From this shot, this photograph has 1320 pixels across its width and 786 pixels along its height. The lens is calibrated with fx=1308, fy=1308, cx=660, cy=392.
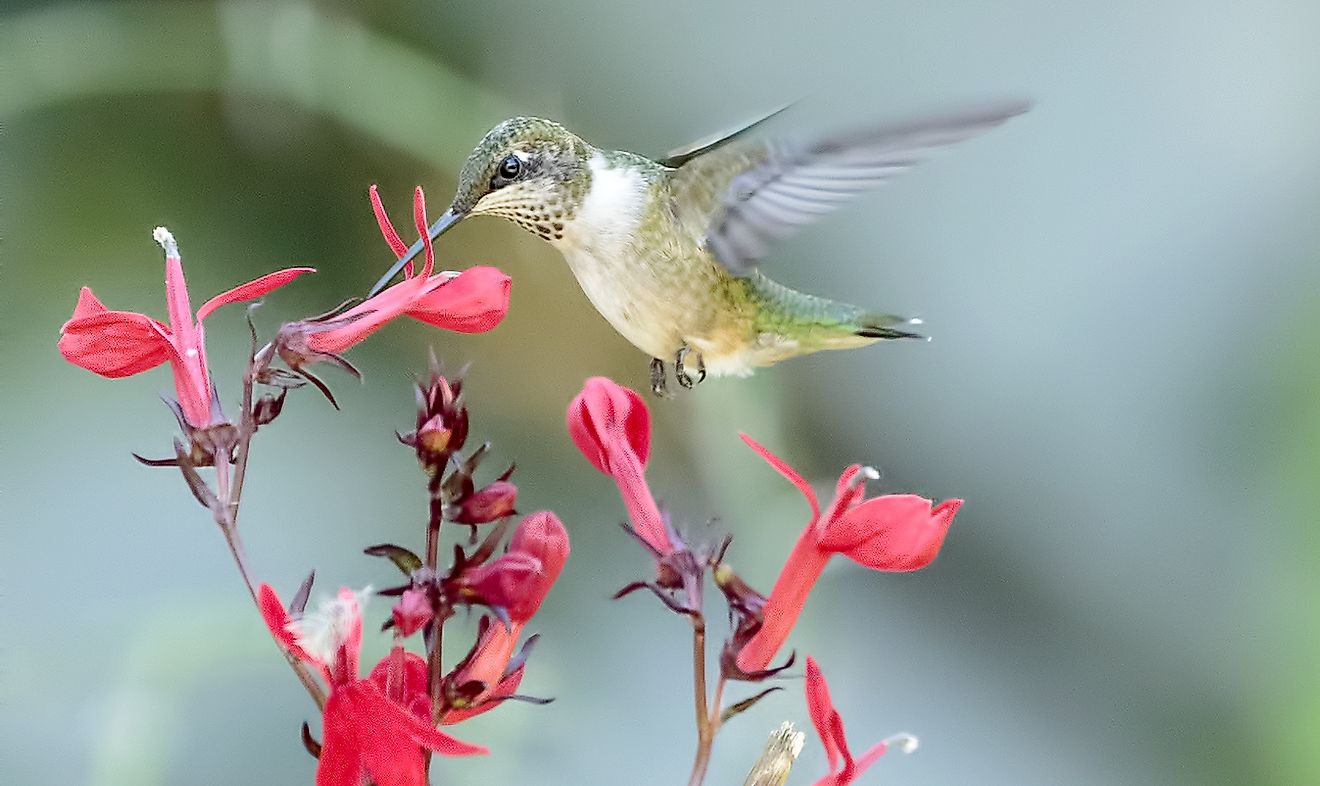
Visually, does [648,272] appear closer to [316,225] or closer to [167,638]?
[167,638]

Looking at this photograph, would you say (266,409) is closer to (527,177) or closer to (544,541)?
(544,541)

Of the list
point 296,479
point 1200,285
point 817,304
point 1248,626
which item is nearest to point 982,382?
point 1200,285

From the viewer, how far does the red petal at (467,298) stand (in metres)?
0.58

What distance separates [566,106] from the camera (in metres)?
1.65

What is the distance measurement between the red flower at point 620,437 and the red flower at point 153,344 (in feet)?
0.48

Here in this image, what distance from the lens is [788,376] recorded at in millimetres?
1656

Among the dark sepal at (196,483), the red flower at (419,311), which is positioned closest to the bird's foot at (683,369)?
the red flower at (419,311)

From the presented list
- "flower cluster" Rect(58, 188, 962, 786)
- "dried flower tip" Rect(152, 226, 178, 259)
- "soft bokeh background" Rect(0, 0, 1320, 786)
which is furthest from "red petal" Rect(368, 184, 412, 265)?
"soft bokeh background" Rect(0, 0, 1320, 786)

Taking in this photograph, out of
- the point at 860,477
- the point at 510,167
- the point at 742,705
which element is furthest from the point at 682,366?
the point at 742,705

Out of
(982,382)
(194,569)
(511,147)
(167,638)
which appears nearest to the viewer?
(511,147)

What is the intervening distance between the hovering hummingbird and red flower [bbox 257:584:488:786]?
330 millimetres

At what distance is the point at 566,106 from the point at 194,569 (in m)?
0.71

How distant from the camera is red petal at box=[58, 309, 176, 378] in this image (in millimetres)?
564

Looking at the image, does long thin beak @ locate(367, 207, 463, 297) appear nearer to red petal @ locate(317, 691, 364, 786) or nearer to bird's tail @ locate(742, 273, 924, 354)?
red petal @ locate(317, 691, 364, 786)
